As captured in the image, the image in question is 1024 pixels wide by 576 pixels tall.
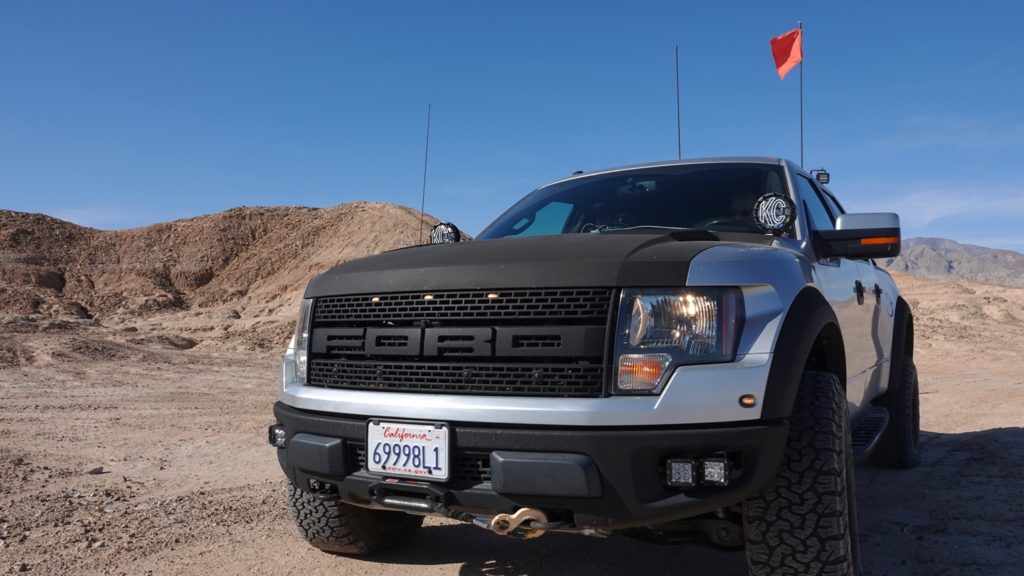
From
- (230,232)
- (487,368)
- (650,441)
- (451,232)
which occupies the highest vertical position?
(230,232)

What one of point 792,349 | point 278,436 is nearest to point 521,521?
point 792,349

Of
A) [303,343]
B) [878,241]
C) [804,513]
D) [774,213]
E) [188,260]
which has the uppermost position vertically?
[188,260]

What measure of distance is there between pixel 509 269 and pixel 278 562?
1906 mm

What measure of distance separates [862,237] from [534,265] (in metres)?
1.56

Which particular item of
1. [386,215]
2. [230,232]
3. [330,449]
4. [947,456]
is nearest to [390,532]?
[330,449]

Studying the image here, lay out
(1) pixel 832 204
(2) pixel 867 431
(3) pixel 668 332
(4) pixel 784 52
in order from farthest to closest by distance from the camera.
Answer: (4) pixel 784 52
(1) pixel 832 204
(2) pixel 867 431
(3) pixel 668 332

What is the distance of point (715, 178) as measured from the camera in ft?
12.4

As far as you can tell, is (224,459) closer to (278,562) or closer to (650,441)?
(278,562)

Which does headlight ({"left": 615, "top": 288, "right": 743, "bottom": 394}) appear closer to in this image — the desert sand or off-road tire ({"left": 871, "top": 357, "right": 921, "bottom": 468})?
the desert sand

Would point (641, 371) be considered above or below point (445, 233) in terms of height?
below

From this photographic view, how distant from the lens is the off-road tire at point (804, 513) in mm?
2383

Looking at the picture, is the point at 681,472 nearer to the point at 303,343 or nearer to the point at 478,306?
the point at 478,306

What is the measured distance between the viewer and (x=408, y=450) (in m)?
2.57

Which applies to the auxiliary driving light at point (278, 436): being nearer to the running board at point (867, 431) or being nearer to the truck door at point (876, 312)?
the running board at point (867, 431)
